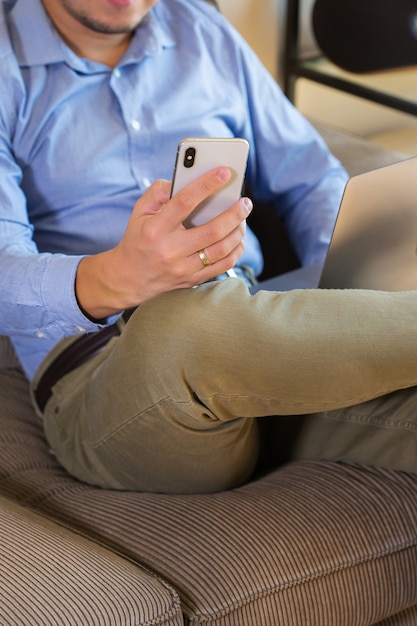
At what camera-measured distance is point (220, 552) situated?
963 millimetres

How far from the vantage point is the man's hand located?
3.03ft

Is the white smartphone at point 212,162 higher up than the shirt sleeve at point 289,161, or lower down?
higher up

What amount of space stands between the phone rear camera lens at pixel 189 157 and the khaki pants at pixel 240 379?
0.14 metres

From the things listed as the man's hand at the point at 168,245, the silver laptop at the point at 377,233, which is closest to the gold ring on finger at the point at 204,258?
the man's hand at the point at 168,245

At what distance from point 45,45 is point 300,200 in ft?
1.75

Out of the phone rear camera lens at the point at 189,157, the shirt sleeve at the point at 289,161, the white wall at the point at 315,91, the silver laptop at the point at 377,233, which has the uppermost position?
the phone rear camera lens at the point at 189,157

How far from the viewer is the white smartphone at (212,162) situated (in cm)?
92

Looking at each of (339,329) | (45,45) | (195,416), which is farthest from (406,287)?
(45,45)

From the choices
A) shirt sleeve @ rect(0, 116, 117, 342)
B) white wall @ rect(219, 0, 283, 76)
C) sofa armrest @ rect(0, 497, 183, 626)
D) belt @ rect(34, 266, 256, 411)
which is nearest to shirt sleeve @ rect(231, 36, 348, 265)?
belt @ rect(34, 266, 256, 411)

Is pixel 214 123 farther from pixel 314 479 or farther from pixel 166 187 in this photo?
pixel 314 479

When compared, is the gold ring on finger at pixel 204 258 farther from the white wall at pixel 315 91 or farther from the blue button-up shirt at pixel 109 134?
the white wall at pixel 315 91

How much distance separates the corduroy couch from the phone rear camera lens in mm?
412

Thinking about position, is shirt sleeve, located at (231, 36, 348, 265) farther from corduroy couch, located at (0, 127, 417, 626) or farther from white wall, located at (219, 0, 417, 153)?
white wall, located at (219, 0, 417, 153)

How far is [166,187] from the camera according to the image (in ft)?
3.18
